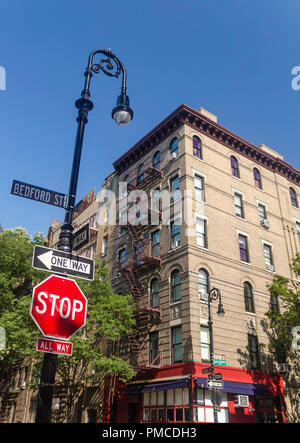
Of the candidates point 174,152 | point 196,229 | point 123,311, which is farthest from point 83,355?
point 174,152

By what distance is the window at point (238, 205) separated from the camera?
2903 centimetres

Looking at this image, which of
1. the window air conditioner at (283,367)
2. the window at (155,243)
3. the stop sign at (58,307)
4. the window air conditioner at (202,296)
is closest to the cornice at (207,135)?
the window at (155,243)

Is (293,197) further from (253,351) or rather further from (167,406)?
(167,406)

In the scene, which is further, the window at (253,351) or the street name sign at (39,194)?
the window at (253,351)

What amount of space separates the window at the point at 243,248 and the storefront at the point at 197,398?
7618 mm

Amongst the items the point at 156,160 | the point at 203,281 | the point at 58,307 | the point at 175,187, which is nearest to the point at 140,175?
the point at 156,160

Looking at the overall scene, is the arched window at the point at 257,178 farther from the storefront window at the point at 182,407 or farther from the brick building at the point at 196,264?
the storefront window at the point at 182,407

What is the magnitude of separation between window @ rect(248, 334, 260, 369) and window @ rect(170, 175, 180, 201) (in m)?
10.3

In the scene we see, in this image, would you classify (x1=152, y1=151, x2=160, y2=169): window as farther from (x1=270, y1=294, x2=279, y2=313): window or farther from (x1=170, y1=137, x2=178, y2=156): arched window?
(x1=270, y1=294, x2=279, y2=313): window

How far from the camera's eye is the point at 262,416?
23578mm

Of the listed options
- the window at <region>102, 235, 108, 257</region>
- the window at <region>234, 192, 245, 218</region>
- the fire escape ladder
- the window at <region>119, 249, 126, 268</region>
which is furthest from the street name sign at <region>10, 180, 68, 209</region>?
the window at <region>102, 235, 108, 257</region>

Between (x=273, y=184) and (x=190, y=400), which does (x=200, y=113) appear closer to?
(x=273, y=184)
